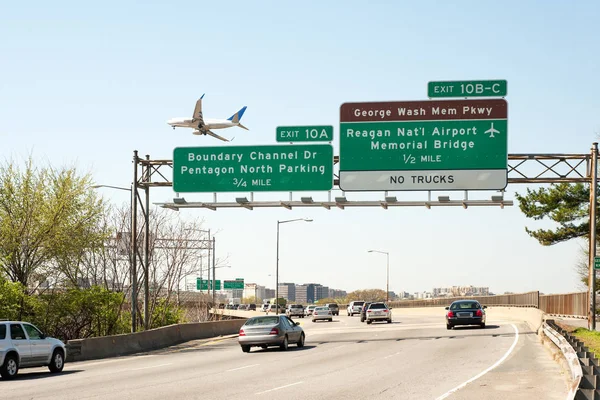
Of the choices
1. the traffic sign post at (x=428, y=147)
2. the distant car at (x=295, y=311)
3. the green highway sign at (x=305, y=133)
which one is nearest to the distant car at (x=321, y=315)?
the distant car at (x=295, y=311)

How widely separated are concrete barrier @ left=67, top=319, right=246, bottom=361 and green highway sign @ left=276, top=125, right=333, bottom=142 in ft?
33.2

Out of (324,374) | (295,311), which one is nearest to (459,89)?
(324,374)

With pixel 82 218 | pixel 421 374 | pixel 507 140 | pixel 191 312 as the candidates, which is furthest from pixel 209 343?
pixel 191 312

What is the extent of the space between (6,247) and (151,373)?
18.4 meters

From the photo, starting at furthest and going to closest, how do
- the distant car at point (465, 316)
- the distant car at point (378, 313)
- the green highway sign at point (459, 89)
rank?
1. the distant car at point (378, 313)
2. the distant car at point (465, 316)
3. the green highway sign at point (459, 89)

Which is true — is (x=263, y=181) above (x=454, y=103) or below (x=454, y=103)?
below

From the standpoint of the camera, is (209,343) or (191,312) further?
(191,312)

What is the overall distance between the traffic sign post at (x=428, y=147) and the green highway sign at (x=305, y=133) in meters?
1.23

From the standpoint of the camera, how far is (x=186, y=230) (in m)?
68.8

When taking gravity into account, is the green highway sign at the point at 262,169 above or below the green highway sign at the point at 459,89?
below

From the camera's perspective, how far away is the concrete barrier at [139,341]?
3078 cm

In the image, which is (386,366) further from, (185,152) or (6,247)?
(6,247)

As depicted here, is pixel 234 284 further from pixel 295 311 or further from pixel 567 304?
pixel 567 304

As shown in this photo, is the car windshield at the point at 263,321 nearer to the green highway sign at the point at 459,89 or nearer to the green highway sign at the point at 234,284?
the green highway sign at the point at 459,89
